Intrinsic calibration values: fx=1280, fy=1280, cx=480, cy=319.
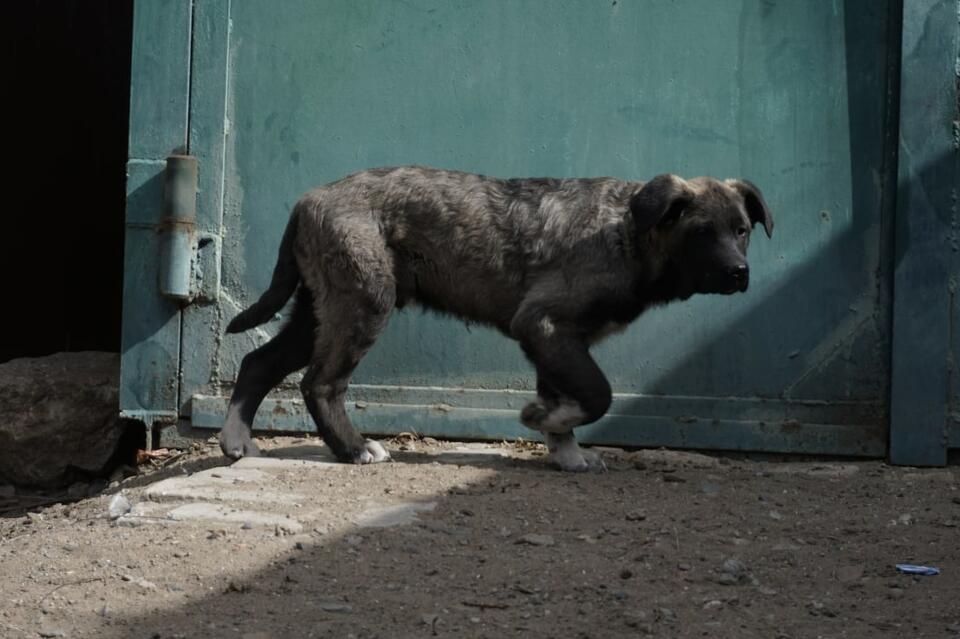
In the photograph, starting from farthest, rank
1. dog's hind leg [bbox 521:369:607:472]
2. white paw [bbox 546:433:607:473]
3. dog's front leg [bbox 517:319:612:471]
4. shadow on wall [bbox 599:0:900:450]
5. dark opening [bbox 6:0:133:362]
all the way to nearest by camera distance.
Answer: dark opening [bbox 6:0:133:362] < shadow on wall [bbox 599:0:900:450] < white paw [bbox 546:433:607:473] < dog's hind leg [bbox 521:369:607:472] < dog's front leg [bbox 517:319:612:471]

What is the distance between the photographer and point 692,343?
6629 mm

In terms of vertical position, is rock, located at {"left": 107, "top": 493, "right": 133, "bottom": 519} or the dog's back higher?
the dog's back

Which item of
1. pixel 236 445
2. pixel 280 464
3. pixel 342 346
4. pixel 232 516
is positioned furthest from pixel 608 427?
pixel 232 516

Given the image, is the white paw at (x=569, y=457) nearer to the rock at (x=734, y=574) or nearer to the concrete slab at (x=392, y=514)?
the concrete slab at (x=392, y=514)

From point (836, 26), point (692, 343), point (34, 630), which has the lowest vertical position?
point (34, 630)

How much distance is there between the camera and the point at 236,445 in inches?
240

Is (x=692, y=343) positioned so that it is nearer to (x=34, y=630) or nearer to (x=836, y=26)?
(x=836, y=26)

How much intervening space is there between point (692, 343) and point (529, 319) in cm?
121

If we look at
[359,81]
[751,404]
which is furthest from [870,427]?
[359,81]

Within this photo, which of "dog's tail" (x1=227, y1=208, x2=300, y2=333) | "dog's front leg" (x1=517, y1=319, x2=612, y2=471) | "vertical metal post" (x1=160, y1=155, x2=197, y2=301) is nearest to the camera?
"dog's front leg" (x1=517, y1=319, x2=612, y2=471)

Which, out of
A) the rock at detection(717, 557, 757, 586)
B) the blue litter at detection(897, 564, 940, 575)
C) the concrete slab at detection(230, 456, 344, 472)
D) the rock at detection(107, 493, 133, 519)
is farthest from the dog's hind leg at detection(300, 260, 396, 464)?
the blue litter at detection(897, 564, 940, 575)

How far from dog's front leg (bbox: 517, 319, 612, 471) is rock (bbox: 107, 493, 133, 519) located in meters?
1.79

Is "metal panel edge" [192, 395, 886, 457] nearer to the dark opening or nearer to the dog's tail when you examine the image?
the dog's tail

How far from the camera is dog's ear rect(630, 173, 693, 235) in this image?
222 inches
